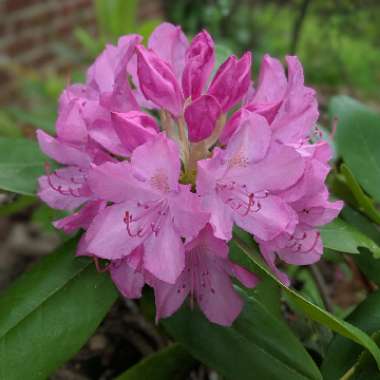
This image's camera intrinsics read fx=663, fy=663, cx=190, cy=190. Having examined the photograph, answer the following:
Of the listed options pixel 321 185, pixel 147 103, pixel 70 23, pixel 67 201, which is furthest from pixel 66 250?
pixel 70 23

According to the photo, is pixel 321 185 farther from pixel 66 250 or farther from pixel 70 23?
pixel 70 23

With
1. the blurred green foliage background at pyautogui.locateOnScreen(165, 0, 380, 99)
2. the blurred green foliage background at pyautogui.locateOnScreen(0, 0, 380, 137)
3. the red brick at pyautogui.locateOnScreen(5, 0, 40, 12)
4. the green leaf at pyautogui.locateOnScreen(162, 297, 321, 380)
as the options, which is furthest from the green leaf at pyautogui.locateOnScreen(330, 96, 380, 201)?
the red brick at pyautogui.locateOnScreen(5, 0, 40, 12)

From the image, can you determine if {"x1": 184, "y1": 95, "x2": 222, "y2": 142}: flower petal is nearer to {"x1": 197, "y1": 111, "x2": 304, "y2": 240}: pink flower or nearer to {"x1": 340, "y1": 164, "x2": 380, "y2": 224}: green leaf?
{"x1": 197, "y1": 111, "x2": 304, "y2": 240}: pink flower

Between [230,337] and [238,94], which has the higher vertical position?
[238,94]

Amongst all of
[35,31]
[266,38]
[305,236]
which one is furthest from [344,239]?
[266,38]

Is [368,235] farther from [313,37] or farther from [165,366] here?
[313,37]

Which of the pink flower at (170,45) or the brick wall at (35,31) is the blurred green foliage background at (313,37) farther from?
the pink flower at (170,45)

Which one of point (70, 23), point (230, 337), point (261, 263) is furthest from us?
point (70, 23)
